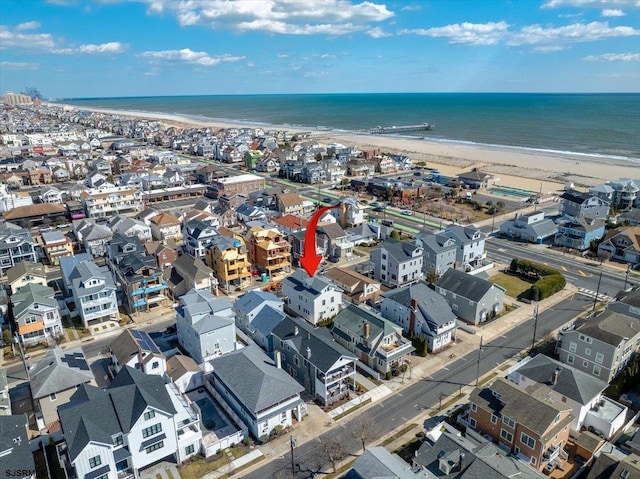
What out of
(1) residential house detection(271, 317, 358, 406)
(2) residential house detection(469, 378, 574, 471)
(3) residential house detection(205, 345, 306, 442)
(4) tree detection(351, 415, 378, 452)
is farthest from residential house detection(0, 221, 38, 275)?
(2) residential house detection(469, 378, 574, 471)

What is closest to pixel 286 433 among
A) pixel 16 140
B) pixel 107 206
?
pixel 107 206

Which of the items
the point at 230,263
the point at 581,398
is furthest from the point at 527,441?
the point at 230,263

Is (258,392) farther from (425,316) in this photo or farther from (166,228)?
(166,228)

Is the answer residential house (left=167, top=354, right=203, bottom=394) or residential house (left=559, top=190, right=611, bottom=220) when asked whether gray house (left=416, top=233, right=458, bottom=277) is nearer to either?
residential house (left=167, top=354, right=203, bottom=394)

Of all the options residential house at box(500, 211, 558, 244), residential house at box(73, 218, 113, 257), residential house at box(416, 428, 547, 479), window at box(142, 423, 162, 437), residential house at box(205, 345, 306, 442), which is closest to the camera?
residential house at box(416, 428, 547, 479)

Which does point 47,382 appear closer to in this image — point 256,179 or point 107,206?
point 107,206

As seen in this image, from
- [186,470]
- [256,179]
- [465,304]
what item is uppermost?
[256,179]
